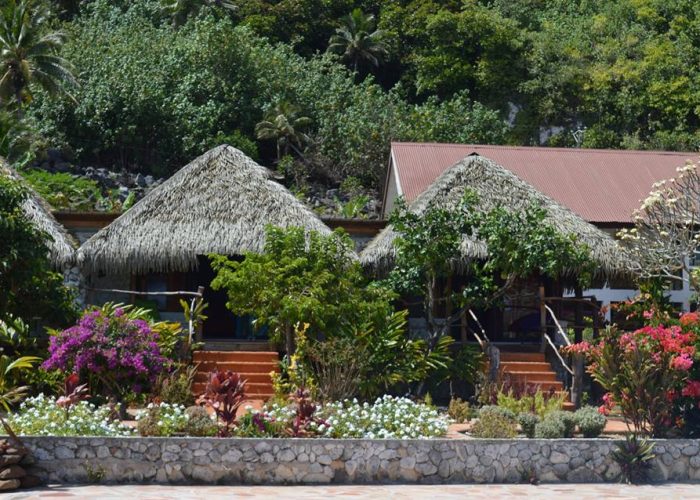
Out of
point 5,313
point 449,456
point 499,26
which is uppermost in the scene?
point 499,26

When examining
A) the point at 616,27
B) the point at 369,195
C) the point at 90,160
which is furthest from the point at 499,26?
the point at 90,160

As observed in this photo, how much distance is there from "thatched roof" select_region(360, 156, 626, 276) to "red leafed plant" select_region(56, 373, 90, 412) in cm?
640

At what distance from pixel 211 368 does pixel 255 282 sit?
1.78m

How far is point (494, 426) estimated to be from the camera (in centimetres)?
1339

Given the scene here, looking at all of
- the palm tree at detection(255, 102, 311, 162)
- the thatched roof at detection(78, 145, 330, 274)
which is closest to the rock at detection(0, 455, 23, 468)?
the thatched roof at detection(78, 145, 330, 274)

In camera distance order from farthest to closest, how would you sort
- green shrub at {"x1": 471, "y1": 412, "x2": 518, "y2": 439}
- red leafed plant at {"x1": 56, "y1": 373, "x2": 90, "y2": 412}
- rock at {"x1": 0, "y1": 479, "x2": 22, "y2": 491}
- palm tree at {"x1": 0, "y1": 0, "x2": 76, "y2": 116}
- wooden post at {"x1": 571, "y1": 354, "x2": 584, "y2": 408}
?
palm tree at {"x1": 0, "y1": 0, "x2": 76, "y2": 116}, wooden post at {"x1": 571, "y1": 354, "x2": 584, "y2": 408}, green shrub at {"x1": 471, "y1": 412, "x2": 518, "y2": 439}, red leafed plant at {"x1": 56, "y1": 373, "x2": 90, "y2": 412}, rock at {"x1": 0, "y1": 479, "x2": 22, "y2": 491}

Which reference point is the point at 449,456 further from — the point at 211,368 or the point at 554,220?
the point at 554,220

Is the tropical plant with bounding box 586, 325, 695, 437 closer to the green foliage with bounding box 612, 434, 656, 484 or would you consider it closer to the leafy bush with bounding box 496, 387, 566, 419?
the green foliage with bounding box 612, 434, 656, 484

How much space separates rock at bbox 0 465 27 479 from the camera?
1112cm

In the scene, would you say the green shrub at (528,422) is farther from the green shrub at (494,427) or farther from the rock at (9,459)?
the rock at (9,459)

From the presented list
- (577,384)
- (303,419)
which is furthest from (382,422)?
(577,384)

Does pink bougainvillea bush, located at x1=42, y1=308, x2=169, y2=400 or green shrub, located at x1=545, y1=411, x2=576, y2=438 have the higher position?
pink bougainvillea bush, located at x1=42, y1=308, x2=169, y2=400

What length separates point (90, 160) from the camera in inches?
1609

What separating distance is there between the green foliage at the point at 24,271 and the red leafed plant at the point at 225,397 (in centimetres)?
525
